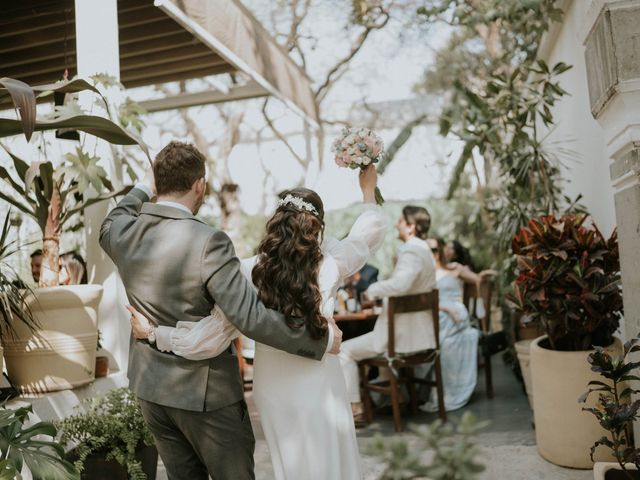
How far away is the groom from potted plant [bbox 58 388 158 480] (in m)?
0.72

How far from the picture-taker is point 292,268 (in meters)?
2.60

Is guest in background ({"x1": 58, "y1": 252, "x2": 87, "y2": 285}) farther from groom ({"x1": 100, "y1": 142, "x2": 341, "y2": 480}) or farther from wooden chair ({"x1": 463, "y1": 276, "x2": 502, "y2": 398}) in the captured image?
wooden chair ({"x1": 463, "y1": 276, "x2": 502, "y2": 398})

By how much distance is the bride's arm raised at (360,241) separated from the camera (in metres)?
2.82

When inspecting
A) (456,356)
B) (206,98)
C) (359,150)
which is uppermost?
(206,98)

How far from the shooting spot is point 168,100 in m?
8.07

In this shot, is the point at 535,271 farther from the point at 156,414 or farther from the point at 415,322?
the point at 156,414

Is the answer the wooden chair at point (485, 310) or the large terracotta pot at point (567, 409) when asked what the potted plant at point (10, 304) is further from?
the wooden chair at point (485, 310)

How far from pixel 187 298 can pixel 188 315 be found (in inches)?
2.7

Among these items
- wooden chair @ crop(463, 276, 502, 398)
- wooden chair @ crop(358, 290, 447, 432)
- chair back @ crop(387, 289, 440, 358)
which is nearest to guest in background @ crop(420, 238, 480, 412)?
wooden chair @ crop(463, 276, 502, 398)

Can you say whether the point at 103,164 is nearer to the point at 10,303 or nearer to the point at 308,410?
the point at 10,303

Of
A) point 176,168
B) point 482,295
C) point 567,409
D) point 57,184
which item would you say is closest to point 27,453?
point 176,168

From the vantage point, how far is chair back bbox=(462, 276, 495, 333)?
7090 mm

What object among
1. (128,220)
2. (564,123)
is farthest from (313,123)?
(128,220)

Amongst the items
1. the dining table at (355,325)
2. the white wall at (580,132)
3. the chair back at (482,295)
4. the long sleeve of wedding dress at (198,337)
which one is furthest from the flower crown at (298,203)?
the chair back at (482,295)
